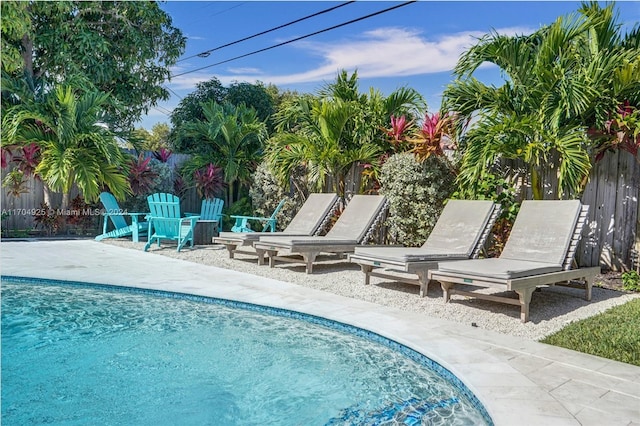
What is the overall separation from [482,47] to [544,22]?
1.06 m

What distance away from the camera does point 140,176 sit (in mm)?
13219

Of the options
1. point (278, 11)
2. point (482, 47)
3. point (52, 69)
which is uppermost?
point (278, 11)

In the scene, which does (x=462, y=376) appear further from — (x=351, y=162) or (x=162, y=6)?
(x=162, y=6)

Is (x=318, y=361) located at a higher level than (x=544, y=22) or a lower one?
lower

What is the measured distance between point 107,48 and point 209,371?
14.7 m

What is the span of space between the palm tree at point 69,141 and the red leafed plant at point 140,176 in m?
0.44

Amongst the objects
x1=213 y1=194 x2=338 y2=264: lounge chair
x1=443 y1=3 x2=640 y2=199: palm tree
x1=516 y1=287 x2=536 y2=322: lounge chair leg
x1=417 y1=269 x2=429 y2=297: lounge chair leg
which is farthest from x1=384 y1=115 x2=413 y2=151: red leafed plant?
x1=516 y1=287 x2=536 y2=322: lounge chair leg

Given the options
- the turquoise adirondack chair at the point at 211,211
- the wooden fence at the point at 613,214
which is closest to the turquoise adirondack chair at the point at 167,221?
the turquoise adirondack chair at the point at 211,211

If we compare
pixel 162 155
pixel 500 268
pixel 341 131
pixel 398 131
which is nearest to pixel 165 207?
pixel 162 155

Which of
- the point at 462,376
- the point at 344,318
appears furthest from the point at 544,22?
the point at 462,376

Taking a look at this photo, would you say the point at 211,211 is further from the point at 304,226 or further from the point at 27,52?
the point at 27,52

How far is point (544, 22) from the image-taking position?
8172 millimetres

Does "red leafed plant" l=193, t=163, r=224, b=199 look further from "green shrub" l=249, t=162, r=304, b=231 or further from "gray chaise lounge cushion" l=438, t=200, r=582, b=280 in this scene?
"gray chaise lounge cushion" l=438, t=200, r=582, b=280

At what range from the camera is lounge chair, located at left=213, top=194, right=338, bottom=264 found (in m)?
9.30
